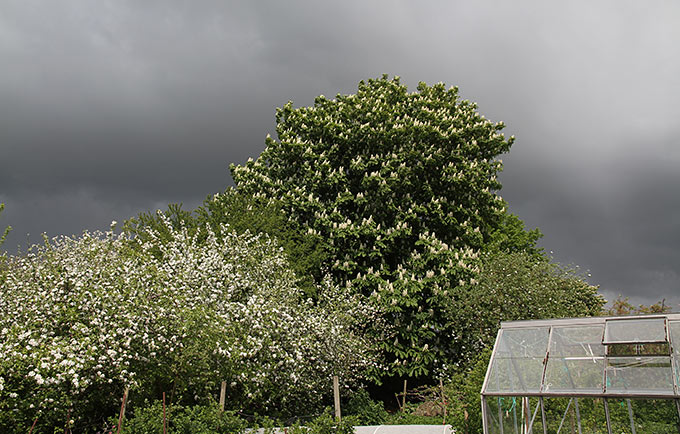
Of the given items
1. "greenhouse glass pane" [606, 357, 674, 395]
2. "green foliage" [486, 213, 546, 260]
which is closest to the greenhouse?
"greenhouse glass pane" [606, 357, 674, 395]

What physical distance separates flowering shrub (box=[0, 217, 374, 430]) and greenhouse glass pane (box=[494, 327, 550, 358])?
3800 mm

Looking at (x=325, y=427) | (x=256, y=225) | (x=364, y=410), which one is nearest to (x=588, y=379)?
(x=325, y=427)

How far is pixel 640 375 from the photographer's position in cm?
681

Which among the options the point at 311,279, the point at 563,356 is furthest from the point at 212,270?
the point at 563,356

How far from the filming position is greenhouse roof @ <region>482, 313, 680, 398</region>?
6777 mm

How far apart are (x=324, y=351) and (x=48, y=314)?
5872 mm

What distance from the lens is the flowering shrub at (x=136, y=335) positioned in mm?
7398

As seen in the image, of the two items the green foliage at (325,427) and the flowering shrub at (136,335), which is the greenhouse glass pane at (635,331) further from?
the flowering shrub at (136,335)

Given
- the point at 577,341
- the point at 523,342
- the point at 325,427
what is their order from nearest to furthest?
1. the point at 325,427
2. the point at 577,341
3. the point at 523,342

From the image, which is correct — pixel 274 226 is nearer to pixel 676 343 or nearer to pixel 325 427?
pixel 325 427

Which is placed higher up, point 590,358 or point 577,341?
point 577,341

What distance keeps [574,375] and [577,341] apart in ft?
3.31

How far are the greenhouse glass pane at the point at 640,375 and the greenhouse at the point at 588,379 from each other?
11mm

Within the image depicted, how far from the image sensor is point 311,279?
1550cm
